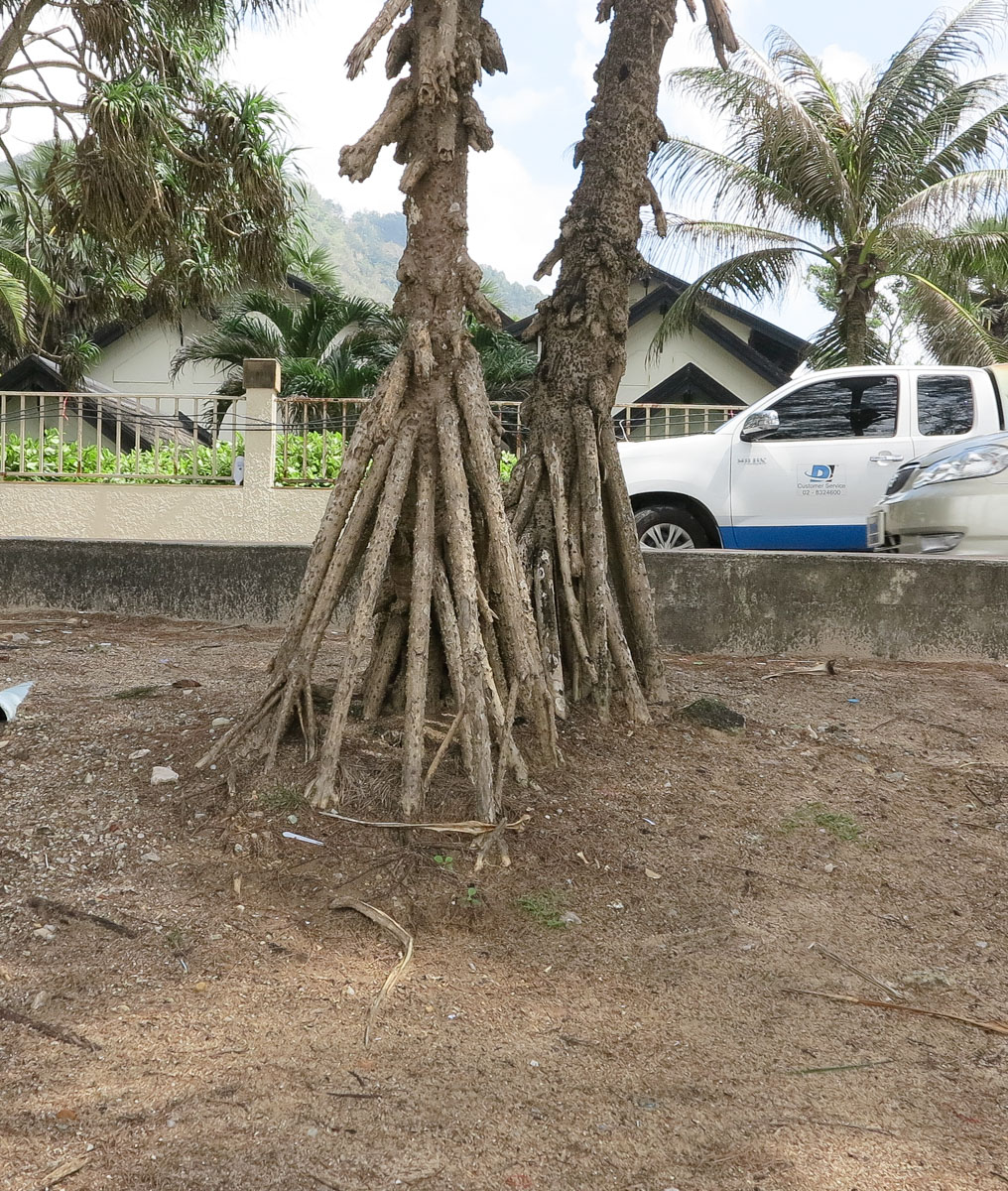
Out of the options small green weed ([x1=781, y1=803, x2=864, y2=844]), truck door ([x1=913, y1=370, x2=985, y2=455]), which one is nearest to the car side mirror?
truck door ([x1=913, y1=370, x2=985, y2=455])

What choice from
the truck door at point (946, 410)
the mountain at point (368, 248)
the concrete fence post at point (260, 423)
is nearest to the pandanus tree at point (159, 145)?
the concrete fence post at point (260, 423)

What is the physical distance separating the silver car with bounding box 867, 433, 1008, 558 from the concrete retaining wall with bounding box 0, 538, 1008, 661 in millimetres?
662

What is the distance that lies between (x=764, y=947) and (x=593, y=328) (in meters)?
2.72

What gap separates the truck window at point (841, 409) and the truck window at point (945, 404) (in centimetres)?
23

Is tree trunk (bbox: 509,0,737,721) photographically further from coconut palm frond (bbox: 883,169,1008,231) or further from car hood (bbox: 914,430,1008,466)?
coconut palm frond (bbox: 883,169,1008,231)

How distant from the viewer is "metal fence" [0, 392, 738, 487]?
10180mm

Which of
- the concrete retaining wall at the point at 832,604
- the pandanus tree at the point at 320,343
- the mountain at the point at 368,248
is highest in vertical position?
the mountain at the point at 368,248

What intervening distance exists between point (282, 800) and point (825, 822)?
6.16 feet

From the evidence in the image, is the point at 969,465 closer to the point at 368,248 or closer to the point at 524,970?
the point at 524,970

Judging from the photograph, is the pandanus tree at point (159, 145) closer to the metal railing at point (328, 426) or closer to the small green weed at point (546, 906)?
the metal railing at point (328, 426)

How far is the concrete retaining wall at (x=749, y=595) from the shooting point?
239 inches

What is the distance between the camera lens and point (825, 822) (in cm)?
379

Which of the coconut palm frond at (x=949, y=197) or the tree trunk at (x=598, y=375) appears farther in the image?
the coconut palm frond at (x=949, y=197)

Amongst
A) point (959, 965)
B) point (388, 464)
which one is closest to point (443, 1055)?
point (959, 965)
